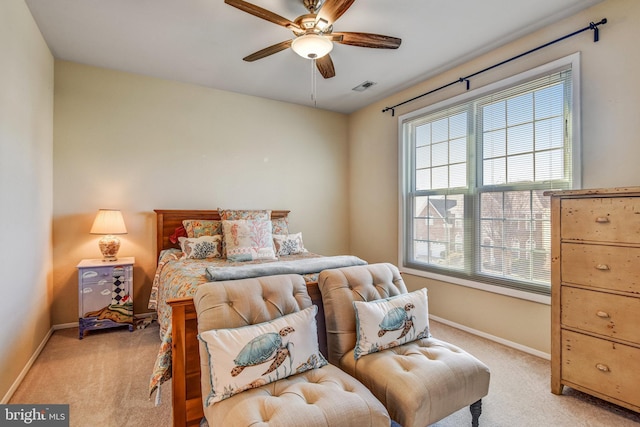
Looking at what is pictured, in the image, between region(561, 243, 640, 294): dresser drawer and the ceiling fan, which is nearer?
region(561, 243, 640, 294): dresser drawer

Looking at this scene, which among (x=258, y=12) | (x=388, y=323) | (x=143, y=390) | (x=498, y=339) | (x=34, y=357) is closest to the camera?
(x=388, y=323)

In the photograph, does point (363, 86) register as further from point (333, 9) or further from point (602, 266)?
point (602, 266)

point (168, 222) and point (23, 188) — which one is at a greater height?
point (23, 188)

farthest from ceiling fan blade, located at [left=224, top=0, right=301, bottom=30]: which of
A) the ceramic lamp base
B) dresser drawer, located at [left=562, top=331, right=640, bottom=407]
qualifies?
dresser drawer, located at [left=562, top=331, right=640, bottom=407]

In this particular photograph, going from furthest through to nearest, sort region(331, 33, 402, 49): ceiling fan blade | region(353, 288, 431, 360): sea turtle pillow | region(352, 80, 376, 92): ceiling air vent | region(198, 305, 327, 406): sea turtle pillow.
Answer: region(352, 80, 376, 92): ceiling air vent < region(331, 33, 402, 49): ceiling fan blade < region(353, 288, 431, 360): sea turtle pillow < region(198, 305, 327, 406): sea turtle pillow

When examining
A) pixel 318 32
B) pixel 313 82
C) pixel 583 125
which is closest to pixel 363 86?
pixel 313 82

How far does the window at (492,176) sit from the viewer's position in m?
2.59

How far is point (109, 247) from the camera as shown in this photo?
320cm

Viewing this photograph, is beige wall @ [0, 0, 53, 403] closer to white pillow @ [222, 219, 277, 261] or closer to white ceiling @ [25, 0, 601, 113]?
white ceiling @ [25, 0, 601, 113]

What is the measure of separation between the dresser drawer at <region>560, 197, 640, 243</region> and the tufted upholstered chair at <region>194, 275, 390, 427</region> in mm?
1649

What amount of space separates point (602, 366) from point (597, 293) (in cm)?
42

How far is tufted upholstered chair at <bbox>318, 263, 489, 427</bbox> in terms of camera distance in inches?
56.1

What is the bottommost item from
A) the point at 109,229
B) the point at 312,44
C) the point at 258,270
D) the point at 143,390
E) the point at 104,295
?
the point at 143,390

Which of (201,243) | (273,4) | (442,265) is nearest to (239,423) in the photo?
(201,243)
